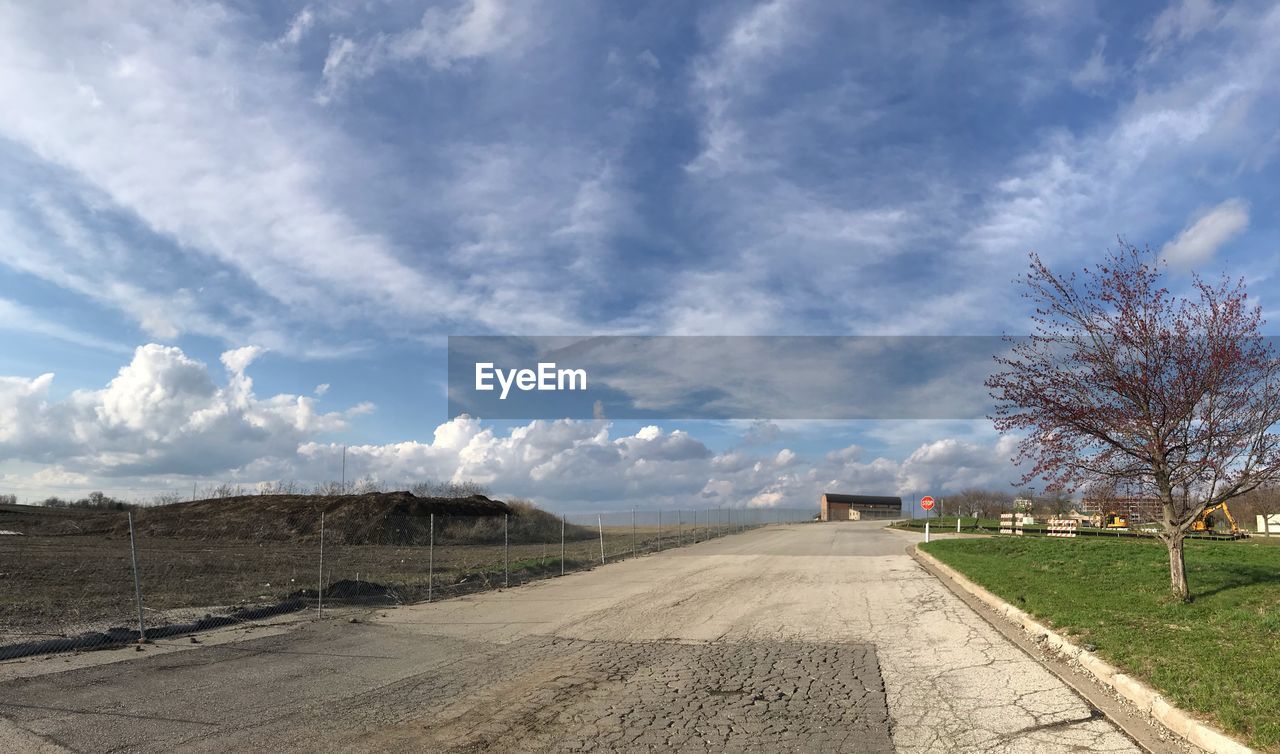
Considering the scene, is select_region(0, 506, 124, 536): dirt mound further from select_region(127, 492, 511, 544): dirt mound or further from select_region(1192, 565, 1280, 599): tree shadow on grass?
select_region(1192, 565, 1280, 599): tree shadow on grass

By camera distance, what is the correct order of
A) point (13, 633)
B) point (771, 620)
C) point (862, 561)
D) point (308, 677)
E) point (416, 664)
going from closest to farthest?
point (308, 677) → point (416, 664) → point (13, 633) → point (771, 620) → point (862, 561)

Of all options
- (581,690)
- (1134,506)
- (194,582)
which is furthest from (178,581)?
(1134,506)

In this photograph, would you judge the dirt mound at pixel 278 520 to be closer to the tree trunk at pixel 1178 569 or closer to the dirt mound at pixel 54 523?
the dirt mound at pixel 54 523

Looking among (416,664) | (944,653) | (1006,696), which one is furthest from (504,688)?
(944,653)

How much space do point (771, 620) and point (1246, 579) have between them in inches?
369

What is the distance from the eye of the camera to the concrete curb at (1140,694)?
19.6 ft

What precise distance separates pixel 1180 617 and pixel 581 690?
8.91 meters

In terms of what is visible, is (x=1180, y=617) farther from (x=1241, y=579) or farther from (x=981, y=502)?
(x=981, y=502)

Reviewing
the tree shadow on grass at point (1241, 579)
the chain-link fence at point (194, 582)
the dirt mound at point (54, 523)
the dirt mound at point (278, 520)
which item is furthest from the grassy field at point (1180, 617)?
the dirt mound at point (54, 523)

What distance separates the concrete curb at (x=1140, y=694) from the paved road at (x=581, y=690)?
0.49 m

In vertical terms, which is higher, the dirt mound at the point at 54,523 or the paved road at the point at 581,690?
the dirt mound at the point at 54,523

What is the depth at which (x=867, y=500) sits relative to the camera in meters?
162

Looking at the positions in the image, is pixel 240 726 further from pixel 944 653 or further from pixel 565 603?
pixel 565 603

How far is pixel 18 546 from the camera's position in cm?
2975
